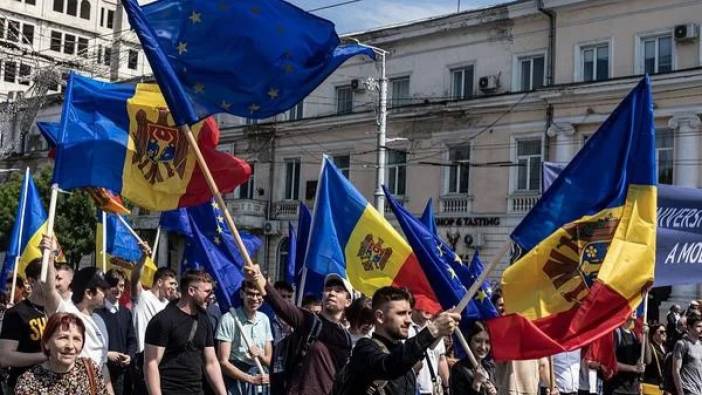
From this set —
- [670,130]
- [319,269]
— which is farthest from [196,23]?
[670,130]

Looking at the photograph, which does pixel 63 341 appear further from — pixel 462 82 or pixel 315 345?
pixel 462 82

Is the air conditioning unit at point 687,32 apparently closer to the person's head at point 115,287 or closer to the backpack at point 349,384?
the person's head at point 115,287

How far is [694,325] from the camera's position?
38.9 feet

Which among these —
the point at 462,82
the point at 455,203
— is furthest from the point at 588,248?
the point at 462,82

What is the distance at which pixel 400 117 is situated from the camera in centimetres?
3859

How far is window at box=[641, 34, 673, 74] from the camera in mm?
31953

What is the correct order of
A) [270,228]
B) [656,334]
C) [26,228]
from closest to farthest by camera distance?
[26,228] → [656,334] → [270,228]

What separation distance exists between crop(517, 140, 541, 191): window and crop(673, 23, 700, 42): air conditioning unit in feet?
19.1

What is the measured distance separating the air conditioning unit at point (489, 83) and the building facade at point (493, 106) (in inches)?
1.4

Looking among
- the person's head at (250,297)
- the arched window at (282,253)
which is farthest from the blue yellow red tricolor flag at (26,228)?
the arched window at (282,253)

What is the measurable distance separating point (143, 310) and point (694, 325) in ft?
19.5

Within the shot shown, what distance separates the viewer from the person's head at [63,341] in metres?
5.66

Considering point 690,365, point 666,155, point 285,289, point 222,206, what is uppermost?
point 666,155

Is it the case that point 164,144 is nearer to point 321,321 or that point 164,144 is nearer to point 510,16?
point 321,321
